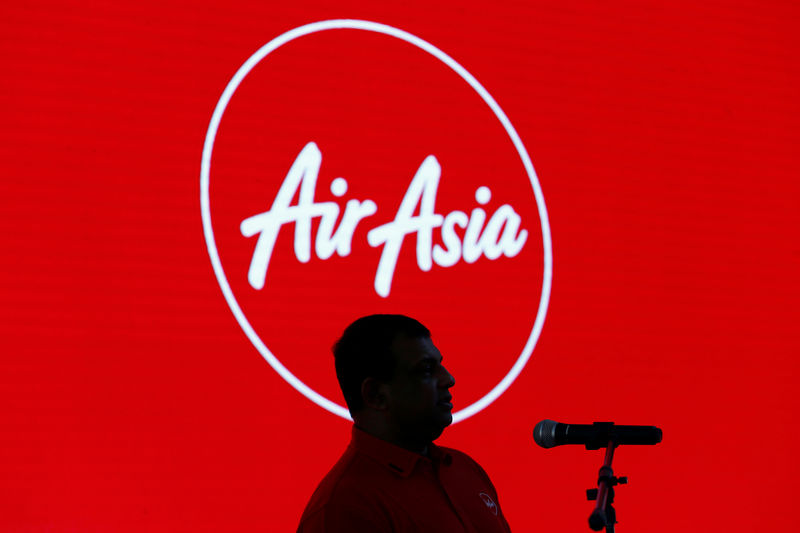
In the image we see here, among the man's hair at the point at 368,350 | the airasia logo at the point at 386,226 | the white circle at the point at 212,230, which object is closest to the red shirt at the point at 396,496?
the man's hair at the point at 368,350

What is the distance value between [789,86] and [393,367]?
102 inches

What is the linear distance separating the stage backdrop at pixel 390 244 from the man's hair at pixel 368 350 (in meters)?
0.86

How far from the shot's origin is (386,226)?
2910 mm

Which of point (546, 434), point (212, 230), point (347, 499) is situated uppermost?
point (212, 230)

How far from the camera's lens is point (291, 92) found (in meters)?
2.84

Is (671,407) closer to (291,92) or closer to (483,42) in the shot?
(483,42)

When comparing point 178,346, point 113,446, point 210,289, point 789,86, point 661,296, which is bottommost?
point 113,446

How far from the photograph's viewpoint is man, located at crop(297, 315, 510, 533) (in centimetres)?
168

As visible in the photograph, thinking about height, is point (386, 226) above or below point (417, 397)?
above

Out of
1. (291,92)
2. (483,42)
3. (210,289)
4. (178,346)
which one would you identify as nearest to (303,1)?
(291,92)

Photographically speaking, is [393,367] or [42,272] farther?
[42,272]

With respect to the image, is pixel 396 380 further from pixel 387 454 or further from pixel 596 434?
pixel 596 434

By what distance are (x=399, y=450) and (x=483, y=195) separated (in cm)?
143

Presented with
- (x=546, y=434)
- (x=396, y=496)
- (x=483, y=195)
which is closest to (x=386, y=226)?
(x=483, y=195)
